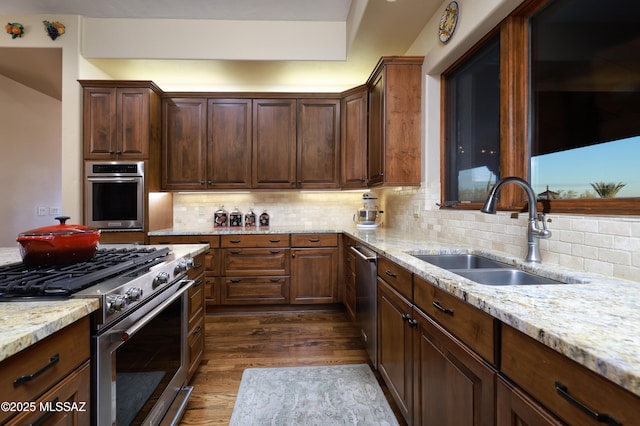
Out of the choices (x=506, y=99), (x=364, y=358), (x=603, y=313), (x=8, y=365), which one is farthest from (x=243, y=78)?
(x=603, y=313)

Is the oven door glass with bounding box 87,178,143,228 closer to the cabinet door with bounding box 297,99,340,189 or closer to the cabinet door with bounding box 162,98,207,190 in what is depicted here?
the cabinet door with bounding box 162,98,207,190

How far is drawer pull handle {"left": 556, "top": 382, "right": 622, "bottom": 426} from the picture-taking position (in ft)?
1.70

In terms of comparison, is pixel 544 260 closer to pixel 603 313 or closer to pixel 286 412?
pixel 603 313

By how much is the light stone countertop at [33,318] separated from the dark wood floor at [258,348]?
117cm

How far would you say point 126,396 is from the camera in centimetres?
108

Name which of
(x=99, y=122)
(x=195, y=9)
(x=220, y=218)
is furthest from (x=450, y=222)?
(x=99, y=122)

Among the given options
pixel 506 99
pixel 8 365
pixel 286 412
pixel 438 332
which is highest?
pixel 506 99

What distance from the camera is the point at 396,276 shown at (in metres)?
1.60

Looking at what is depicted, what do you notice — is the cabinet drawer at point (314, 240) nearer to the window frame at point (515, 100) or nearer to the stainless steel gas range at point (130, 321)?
the stainless steel gas range at point (130, 321)

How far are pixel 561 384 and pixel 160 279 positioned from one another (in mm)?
1399

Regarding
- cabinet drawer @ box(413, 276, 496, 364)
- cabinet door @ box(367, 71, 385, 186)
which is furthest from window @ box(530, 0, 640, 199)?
cabinet door @ box(367, 71, 385, 186)

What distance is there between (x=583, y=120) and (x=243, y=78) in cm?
327

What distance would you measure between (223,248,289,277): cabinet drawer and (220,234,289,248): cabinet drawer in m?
0.05

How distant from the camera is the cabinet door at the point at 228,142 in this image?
3484 mm
